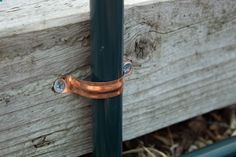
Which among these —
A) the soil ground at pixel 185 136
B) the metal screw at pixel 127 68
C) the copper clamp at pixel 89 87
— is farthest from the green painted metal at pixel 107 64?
the soil ground at pixel 185 136

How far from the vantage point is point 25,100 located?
1.08 meters

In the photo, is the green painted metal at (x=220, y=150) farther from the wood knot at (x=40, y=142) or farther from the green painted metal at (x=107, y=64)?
the wood knot at (x=40, y=142)

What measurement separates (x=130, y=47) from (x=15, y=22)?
266mm

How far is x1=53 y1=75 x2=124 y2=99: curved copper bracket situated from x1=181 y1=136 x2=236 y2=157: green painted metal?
0.22m

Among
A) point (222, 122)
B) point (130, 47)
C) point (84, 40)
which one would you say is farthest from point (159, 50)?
point (222, 122)

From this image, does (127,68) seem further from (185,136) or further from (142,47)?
(185,136)

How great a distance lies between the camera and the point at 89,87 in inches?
42.1

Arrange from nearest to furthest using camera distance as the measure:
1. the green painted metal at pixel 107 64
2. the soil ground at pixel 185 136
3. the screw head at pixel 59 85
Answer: the green painted metal at pixel 107 64 → the screw head at pixel 59 85 → the soil ground at pixel 185 136

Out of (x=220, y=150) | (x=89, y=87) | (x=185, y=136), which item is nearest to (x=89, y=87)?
Result: (x=89, y=87)

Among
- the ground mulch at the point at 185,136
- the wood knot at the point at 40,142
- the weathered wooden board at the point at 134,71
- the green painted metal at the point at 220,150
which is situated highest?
the weathered wooden board at the point at 134,71

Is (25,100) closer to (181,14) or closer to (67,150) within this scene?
(67,150)

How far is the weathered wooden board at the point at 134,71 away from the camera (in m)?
1.04

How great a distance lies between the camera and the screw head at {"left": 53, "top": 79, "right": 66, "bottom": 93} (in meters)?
1.10

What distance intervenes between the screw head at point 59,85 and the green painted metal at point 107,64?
0.26 feet
